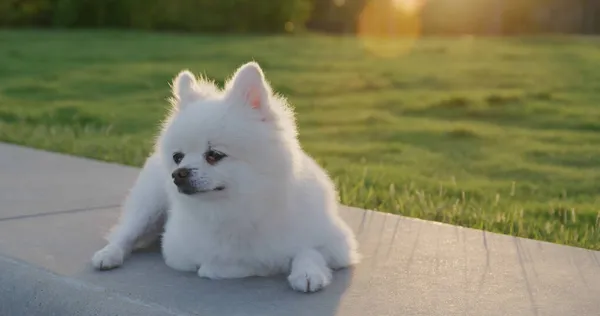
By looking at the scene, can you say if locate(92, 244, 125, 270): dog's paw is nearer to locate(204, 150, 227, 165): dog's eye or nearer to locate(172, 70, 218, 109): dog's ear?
locate(172, 70, 218, 109): dog's ear

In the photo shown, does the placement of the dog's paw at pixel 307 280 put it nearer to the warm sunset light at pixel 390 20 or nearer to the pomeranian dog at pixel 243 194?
the pomeranian dog at pixel 243 194

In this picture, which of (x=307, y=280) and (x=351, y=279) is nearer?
(x=307, y=280)

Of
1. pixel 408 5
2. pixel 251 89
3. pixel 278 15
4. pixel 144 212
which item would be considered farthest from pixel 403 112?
pixel 278 15

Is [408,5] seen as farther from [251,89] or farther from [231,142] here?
[231,142]

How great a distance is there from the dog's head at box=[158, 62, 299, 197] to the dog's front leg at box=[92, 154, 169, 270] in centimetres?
66

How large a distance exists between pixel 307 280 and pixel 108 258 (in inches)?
42.8

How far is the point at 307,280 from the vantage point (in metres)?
3.71

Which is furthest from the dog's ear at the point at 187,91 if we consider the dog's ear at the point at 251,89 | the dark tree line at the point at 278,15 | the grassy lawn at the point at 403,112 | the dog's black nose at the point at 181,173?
the dark tree line at the point at 278,15

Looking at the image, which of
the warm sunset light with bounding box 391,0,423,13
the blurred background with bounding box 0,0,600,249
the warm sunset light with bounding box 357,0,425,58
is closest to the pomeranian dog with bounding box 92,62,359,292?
the blurred background with bounding box 0,0,600,249

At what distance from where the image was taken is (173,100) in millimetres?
4137

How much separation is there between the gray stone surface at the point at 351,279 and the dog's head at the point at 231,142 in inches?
20.1

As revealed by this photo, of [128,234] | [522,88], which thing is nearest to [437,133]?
[522,88]

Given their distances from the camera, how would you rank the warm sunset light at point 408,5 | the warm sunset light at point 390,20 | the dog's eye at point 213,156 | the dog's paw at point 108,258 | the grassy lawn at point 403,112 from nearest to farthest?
1. the dog's eye at point 213,156
2. the dog's paw at point 108,258
3. the grassy lawn at point 403,112
4. the warm sunset light at point 408,5
5. the warm sunset light at point 390,20

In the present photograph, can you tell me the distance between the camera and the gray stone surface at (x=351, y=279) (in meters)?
3.61
